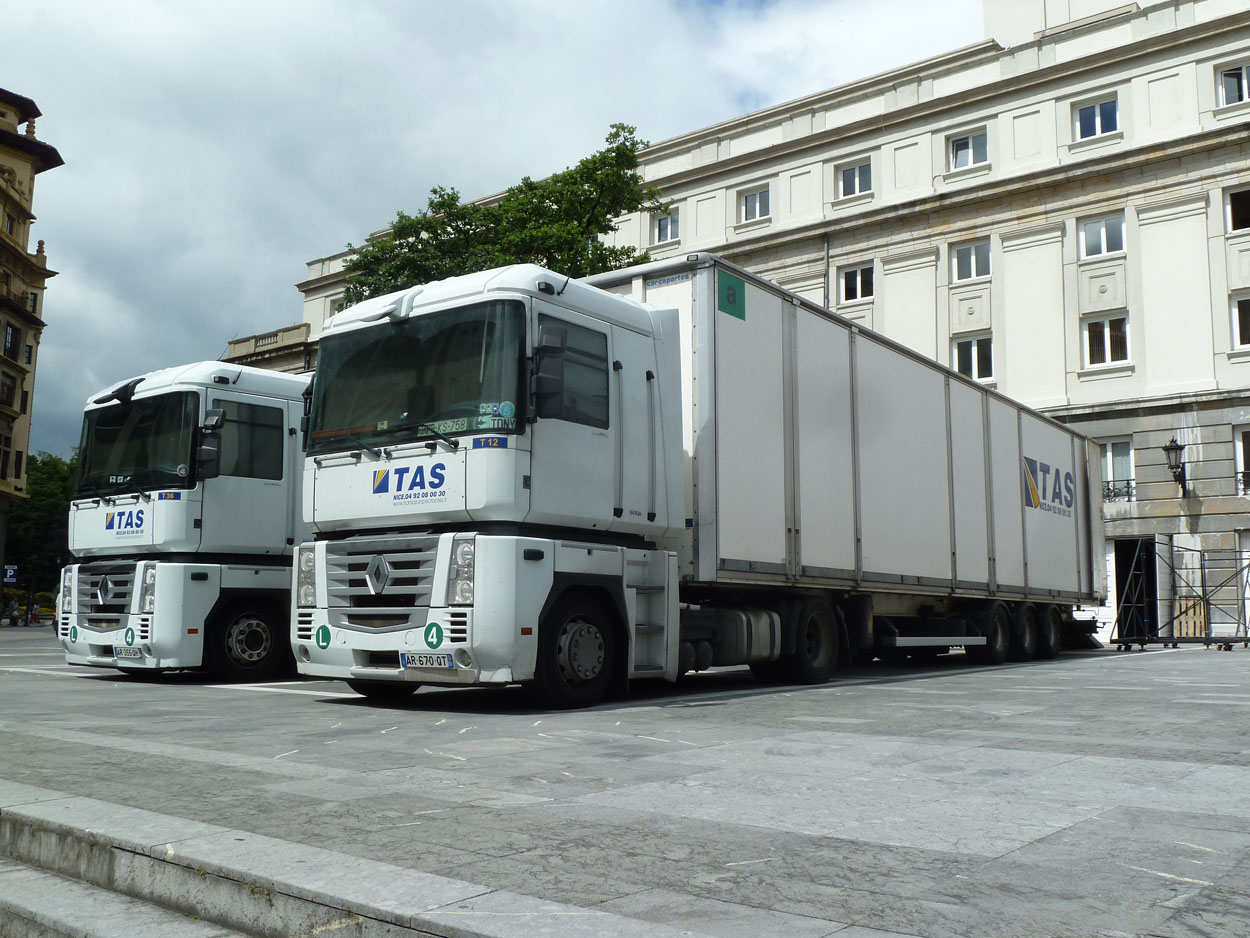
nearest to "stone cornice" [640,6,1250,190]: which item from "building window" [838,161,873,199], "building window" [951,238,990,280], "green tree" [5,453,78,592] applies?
"building window" [838,161,873,199]

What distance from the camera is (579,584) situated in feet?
29.5

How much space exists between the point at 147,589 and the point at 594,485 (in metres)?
5.60

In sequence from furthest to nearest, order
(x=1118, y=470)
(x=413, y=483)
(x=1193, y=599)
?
(x=1118, y=470)
(x=1193, y=599)
(x=413, y=483)

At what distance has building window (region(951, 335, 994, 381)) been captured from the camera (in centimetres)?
3170

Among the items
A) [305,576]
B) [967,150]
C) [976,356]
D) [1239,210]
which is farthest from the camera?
[967,150]

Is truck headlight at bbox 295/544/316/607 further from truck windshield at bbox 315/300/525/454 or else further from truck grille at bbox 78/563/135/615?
truck grille at bbox 78/563/135/615

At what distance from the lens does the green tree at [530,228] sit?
84.8 ft

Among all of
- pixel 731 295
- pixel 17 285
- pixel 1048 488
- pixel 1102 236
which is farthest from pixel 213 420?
pixel 17 285

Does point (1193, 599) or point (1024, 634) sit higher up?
point (1193, 599)

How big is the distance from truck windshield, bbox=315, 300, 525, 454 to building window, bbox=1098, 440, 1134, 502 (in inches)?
944

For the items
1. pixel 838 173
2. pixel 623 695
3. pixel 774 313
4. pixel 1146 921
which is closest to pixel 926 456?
pixel 774 313

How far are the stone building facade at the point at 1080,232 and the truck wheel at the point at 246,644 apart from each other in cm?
2181

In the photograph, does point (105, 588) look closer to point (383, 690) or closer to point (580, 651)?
point (383, 690)

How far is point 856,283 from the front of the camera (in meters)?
34.2
